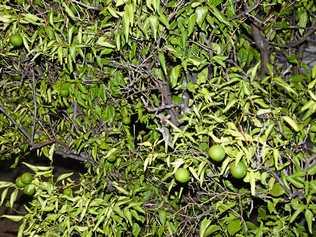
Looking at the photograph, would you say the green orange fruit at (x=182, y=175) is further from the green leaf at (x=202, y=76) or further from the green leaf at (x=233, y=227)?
the green leaf at (x=233, y=227)

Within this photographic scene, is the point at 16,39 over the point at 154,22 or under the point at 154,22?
under

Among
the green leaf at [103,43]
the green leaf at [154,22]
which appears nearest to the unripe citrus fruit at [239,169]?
the green leaf at [154,22]

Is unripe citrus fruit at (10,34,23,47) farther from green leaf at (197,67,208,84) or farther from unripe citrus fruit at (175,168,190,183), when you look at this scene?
unripe citrus fruit at (175,168,190,183)

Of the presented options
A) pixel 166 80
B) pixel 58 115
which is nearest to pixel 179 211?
pixel 166 80

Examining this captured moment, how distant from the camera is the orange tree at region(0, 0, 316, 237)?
1637 mm

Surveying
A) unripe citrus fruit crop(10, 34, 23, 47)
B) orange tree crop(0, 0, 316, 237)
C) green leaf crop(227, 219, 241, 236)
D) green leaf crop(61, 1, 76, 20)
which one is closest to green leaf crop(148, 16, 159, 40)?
orange tree crop(0, 0, 316, 237)

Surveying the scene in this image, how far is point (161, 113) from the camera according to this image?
206 centimetres

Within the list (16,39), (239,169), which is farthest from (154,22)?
(16,39)

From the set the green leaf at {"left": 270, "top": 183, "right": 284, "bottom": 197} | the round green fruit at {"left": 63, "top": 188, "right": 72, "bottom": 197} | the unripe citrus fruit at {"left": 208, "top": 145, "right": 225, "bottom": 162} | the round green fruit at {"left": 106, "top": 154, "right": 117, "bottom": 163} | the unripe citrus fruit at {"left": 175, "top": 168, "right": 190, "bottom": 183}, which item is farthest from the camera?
the round green fruit at {"left": 106, "top": 154, "right": 117, "bottom": 163}

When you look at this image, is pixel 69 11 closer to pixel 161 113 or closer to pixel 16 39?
pixel 16 39

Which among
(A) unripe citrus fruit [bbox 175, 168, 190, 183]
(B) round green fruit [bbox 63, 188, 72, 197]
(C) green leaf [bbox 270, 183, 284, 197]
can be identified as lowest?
(B) round green fruit [bbox 63, 188, 72, 197]

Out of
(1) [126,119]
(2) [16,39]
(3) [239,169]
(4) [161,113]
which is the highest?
(2) [16,39]

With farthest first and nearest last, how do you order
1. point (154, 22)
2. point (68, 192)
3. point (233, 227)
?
point (68, 192), point (233, 227), point (154, 22)

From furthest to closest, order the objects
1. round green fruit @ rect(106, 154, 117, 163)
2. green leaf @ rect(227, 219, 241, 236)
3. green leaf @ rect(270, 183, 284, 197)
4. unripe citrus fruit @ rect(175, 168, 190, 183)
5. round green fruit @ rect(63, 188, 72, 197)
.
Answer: round green fruit @ rect(106, 154, 117, 163) < round green fruit @ rect(63, 188, 72, 197) < green leaf @ rect(227, 219, 241, 236) < green leaf @ rect(270, 183, 284, 197) < unripe citrus fruit @ rect(175, 168, 190, 183)
